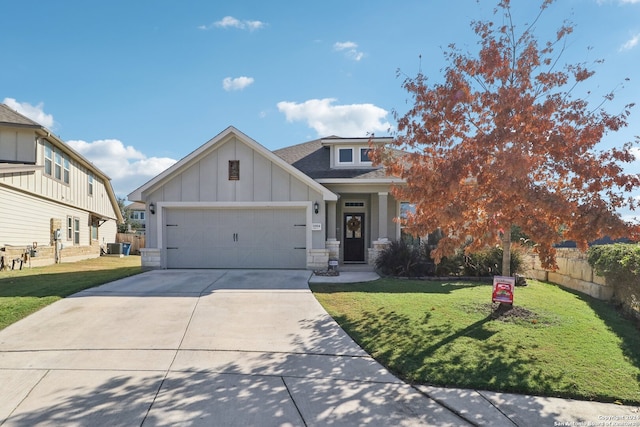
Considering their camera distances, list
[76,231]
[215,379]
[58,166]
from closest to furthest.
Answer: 1. [215,379]
2. [58,166]
3. [76,231]

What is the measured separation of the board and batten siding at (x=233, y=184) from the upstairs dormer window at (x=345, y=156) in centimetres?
299

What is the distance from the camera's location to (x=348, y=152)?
15203 millimetres

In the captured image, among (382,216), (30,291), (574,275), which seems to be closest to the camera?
(30,291)

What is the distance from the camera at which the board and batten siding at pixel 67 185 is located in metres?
15.0

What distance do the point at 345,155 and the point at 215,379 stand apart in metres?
11.9

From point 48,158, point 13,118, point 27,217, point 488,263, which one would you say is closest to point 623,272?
point 488,263

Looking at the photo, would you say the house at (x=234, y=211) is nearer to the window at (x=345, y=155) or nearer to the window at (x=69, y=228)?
the window at (x=345, y=155)

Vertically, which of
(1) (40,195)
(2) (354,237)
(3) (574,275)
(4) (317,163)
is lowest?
(3) (574,275)

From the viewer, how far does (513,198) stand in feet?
19.8

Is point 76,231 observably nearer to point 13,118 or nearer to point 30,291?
point 13,118

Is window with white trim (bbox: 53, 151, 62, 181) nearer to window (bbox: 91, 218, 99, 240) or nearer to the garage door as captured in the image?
window (bbox: 91, 218, 99, 240)

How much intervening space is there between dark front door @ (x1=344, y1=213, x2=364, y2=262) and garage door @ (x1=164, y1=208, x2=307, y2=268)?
2.91 m

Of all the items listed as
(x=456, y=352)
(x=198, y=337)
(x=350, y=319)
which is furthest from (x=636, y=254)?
(x=198, y=337)

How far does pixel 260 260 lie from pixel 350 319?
6636mm
